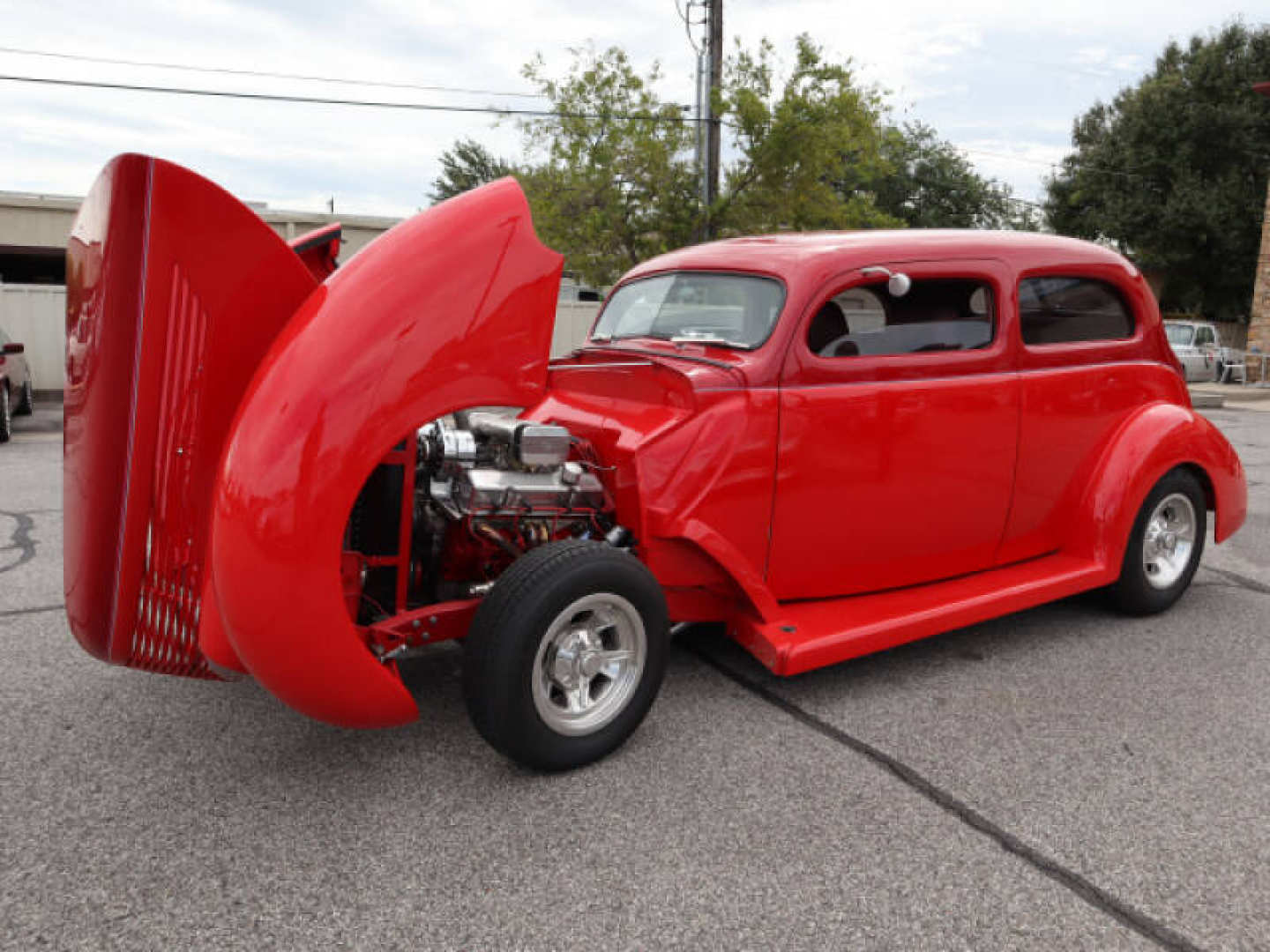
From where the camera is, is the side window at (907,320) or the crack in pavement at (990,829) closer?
the crack in pavement at (990,829)

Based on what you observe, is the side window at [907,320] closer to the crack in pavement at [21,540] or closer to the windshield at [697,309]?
the windshield at [697,309]

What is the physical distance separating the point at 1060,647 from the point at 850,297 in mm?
1863

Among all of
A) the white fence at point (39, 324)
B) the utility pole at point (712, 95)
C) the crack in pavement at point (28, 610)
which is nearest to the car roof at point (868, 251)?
the crack in pavement at point (28, 610)

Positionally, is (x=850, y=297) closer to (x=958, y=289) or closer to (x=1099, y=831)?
(x=958, y=289)

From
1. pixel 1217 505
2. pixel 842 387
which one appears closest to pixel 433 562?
pixel 842 387

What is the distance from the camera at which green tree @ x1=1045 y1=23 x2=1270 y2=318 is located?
2864 centimetres

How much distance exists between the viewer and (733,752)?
3057 millimetres

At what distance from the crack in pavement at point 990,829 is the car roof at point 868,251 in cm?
167

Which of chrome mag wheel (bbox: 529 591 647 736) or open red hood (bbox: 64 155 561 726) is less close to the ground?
A: open red hood (bbox: 64 155 561 726)

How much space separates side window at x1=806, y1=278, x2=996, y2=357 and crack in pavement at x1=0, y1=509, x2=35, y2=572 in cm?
461

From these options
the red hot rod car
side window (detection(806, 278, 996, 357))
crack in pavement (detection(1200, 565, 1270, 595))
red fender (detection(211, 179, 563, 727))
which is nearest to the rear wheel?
the red hot rod car

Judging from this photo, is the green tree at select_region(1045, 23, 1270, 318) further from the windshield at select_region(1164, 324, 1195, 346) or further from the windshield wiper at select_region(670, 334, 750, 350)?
the windshield wiper at select_region(670, 334, 750, 350)

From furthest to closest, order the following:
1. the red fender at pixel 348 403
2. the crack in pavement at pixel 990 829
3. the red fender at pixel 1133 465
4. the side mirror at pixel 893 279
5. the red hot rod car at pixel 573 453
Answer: the red fender at pixel 1133 465, the side mirror at pixel 893 279, the red hot rod car at pixel 573 453, the red fender at pixel 348 403, the crack in pavement at pixel 990 829

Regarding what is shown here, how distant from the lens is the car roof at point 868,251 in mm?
3639
